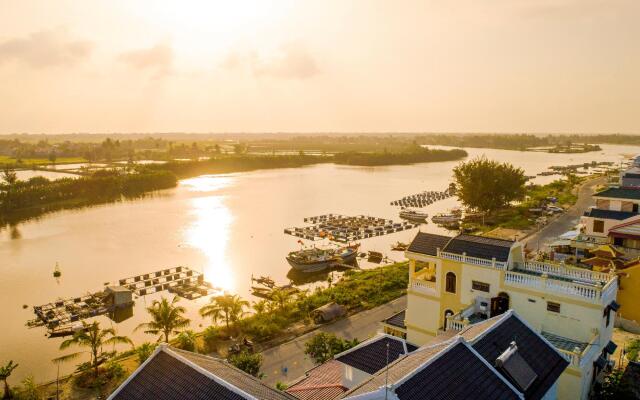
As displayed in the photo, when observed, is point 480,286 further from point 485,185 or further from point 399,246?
point 485,185

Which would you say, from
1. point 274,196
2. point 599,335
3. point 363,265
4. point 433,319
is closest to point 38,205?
point 274,196

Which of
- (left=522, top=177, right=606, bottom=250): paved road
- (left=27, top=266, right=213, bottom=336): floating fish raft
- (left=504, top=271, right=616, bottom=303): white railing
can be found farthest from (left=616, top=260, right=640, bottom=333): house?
(left=27, top=266, right=213, bottom=336): floating fish raft

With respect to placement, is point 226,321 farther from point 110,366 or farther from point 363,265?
point 363,265

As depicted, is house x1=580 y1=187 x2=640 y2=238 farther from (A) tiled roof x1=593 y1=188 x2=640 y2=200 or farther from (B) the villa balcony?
(B) the villa balcony

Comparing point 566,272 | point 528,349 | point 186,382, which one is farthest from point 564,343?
point 186,382

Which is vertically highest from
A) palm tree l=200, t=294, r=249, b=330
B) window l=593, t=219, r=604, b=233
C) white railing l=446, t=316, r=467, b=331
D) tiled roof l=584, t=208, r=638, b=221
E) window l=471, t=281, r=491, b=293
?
window l=471, t=281, r=491, b=293

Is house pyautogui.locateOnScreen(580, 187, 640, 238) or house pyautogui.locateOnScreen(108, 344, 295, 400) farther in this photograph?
house pyautogui.locateOnScreen(580, 187, 640, 238)

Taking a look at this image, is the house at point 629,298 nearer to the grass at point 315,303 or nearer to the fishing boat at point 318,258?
the grass at point 315,303
